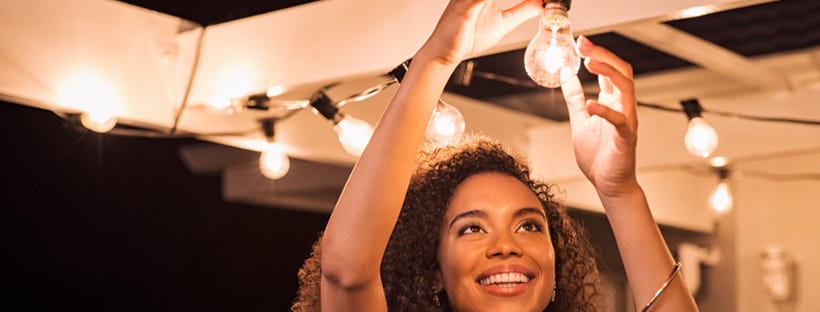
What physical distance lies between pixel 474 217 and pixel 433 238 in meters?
0.13

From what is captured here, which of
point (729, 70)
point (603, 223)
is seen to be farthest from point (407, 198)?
point (603, 223)

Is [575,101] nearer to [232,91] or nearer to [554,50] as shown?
[554,50]

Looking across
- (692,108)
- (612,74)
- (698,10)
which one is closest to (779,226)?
(692,108)

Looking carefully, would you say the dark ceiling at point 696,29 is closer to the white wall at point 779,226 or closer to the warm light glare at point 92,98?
the warm light glare at point 92,98

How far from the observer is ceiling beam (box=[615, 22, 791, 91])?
3607 millimetres

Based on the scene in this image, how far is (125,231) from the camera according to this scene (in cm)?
573

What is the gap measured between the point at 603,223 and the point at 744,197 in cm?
75

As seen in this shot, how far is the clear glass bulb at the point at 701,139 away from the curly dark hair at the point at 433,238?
121cm

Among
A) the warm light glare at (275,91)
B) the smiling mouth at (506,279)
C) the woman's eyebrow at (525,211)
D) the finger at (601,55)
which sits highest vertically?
the warm light glare at (275,91)

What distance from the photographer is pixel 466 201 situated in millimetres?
2199

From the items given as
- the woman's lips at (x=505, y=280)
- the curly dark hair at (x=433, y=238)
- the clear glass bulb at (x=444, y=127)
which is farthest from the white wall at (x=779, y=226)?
the woman's lips at (x=505, y=280)

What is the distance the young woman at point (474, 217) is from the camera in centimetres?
176

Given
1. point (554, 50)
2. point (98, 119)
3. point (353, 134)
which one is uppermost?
point (98, 119)

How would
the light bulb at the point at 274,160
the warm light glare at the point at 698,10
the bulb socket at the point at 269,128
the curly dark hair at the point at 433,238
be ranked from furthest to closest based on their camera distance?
the light bulb at the point at 274,160
the bulb socket at the point at 269,128
the warm light glare at the point at 698,10
the curly dark hair at the point at 433,238
